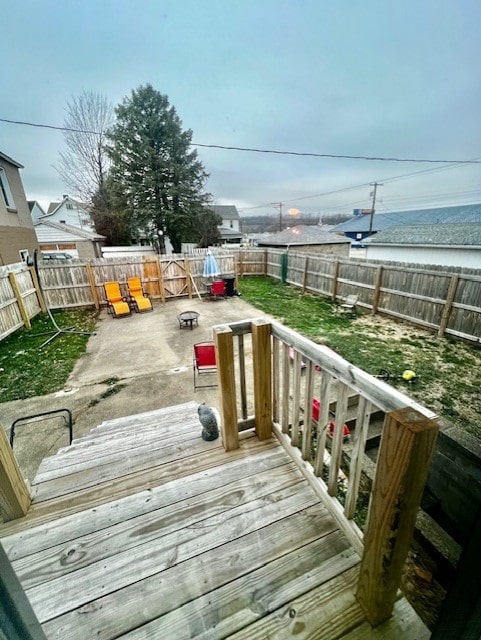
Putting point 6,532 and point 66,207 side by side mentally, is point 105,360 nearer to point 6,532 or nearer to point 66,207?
point 6,532

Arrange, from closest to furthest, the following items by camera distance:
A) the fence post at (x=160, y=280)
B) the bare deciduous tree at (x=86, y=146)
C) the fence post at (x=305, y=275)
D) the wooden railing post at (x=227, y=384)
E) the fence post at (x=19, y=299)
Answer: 1. the wooden railing post at (x=227, y=384)
2. the fence post at (x=19, y=299)
3. the fence post at (x=160, y=280)
4. the fence post at (x=305, y=275)
5. the bare deciduous tree at (x=86, y=146)

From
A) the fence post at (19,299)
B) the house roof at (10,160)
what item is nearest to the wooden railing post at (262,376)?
the fence post at (19,299)

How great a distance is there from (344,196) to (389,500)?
167ft

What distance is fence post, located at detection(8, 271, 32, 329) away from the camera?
276 inches

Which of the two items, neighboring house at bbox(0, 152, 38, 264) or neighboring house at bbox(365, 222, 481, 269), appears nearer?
neighboring house at bbox(0, 152, 38, 264)

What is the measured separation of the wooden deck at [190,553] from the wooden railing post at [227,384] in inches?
Result: 5.3

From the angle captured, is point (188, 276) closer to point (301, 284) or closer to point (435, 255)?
point (301, 284)

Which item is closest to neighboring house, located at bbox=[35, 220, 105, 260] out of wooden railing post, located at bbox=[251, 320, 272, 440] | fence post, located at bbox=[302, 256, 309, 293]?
fence post, located at bbox=[302, 256, 309, 293]

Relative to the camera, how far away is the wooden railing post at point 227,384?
71.1 inches

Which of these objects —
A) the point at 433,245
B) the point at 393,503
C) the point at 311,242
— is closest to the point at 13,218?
the point at 393,503

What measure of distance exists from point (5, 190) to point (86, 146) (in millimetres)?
11673

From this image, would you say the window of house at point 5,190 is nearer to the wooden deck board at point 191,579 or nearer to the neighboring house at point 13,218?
the neighboring house at point 13,218

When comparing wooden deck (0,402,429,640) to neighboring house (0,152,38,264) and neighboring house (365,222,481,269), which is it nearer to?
neighboring house (0,152,38,264)

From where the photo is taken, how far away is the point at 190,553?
1371 mm
